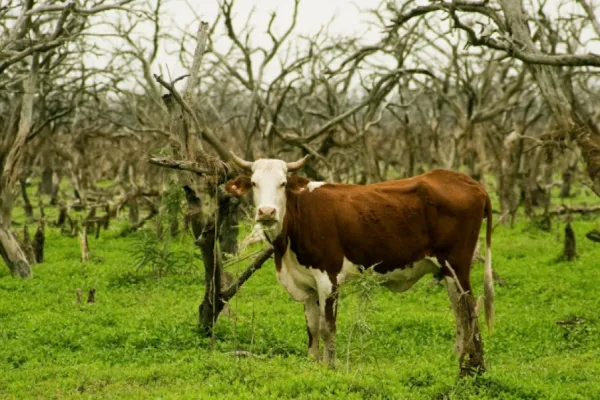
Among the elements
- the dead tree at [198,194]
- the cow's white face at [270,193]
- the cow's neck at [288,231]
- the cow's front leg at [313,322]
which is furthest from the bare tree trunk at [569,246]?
the cow's white face at [270,193]

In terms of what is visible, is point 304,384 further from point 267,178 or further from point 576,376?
point 576,376

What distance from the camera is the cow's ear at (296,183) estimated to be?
877 centimetres

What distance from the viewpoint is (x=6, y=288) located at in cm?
1339

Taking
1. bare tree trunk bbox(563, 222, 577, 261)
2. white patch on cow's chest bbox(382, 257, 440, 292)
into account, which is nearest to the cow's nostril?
white patch on cow's chest bbox(382, 257, 440, 292)

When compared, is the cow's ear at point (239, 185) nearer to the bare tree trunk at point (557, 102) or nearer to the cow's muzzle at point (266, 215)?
the cow's muzzle at point (266, 215)

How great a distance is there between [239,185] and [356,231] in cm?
147

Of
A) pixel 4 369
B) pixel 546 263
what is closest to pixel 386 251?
pixel 4 369

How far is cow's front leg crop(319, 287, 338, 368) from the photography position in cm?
864

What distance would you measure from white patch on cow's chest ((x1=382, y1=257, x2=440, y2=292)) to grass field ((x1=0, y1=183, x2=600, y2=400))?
1.96 ft

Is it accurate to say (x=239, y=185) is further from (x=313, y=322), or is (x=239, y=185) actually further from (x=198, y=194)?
(x=313, y=322)

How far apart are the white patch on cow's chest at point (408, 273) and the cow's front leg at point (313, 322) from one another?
0.93 meters

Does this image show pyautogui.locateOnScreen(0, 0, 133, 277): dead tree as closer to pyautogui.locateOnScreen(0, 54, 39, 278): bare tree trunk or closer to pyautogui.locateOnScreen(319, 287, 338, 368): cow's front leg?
pyautogui.locateOnScreen(0, 54, 39, 278): bare tree trunk

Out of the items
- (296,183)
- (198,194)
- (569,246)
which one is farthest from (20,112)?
(569,246)

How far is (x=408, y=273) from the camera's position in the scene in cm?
944
